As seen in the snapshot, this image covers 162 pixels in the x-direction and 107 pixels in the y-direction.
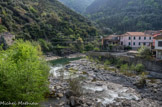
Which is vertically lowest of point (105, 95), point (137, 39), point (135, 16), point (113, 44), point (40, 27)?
point (105, 95)

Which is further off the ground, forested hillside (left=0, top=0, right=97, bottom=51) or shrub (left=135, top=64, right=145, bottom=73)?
forested hillside (left=0, top=0, right=97, bottom=51)

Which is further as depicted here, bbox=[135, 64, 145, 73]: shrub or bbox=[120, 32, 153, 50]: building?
bbox=[120, 32, 153, 50]: building

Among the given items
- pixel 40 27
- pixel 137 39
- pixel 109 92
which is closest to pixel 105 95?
pixel 109 92

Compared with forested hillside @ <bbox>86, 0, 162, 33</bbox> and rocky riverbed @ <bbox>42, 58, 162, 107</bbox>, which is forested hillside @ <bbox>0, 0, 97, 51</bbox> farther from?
rocky riverbed @ <bbox>42, 58, 162, 107</bbox>

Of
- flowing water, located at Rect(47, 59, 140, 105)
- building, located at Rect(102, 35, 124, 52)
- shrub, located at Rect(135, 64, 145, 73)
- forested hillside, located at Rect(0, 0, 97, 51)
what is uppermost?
forested hillside, located at Rect(0, 0, 97, 51)

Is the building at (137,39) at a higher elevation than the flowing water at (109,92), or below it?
higher

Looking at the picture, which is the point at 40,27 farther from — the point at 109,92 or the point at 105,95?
the point at 105,95

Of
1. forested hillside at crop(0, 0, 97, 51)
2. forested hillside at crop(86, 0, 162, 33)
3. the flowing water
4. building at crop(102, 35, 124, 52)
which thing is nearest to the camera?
the flowing water

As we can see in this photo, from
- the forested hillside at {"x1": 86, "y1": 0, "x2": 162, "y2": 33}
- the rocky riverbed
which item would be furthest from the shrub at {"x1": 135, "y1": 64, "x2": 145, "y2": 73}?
the forested hillside at {"x1": 86, "y1": 0, "x2": 162, "y2": 33}

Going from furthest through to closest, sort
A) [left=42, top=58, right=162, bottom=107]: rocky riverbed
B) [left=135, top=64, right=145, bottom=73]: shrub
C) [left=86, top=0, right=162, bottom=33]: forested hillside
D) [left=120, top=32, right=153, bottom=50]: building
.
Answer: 1. [left=86, top=0, right=162, bottom=33]: forested hillside
2. [left=120, top=32, right=153, bottom=50]: building
3. [left=135, top=64, right=145, bottom=73]: shrub
4. [left=42, top=58, right=162, bottom=107]: rocky riverbed

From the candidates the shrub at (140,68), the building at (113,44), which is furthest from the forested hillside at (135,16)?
the shrub at (140,68)

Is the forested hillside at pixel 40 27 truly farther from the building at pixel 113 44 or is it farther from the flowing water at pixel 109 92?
the flowing water at pixel 109 92

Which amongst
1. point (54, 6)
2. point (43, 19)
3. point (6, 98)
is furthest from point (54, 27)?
point (6, 98)

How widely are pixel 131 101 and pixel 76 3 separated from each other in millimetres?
200284
